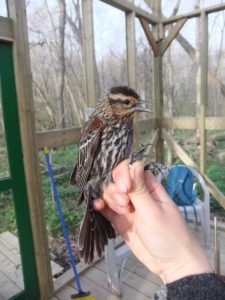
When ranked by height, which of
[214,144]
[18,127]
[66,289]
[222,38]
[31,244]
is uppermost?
[222,38]

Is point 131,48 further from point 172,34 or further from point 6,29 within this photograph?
point 6,29

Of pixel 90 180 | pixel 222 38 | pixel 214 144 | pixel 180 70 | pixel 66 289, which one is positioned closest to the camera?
pixel 90 180

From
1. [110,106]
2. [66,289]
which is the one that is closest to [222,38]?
[110,106]

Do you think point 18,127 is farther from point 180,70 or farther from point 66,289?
point 180,70

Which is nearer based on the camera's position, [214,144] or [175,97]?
[175,97]

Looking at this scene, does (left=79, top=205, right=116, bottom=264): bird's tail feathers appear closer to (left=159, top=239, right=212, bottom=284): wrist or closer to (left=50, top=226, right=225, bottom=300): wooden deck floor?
(left=159, top=239, right=212, bottom=284): wrist

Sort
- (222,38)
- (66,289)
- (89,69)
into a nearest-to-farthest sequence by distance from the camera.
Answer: (66,289) < (89,69) < (222,38)

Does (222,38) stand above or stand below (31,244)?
above
